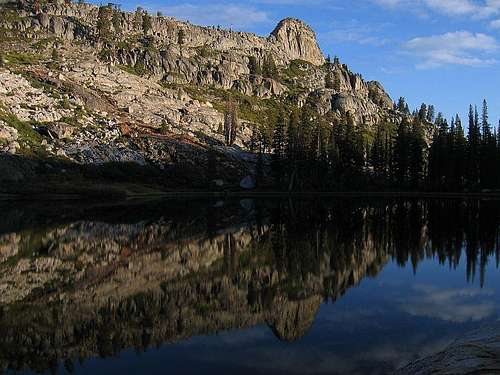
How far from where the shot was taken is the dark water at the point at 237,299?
1466 centimetres

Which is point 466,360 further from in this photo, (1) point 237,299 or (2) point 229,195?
(2) point 229,195

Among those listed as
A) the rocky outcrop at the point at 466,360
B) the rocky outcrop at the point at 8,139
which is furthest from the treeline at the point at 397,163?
the rocky outcrop at the point at 466,360

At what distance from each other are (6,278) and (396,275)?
822 inches

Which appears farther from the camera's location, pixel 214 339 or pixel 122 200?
pixel 122 200

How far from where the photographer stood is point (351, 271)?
27.1 metres

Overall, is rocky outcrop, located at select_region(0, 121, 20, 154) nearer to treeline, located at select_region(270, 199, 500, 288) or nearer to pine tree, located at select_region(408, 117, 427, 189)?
treeline, located at select_region(270, 199, 500, 288)

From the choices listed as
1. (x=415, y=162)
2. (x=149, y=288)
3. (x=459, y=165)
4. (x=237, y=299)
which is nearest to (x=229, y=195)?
(x=415, y=162)

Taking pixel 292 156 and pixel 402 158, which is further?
pixel 292 156

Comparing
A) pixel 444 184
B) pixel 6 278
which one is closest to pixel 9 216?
pixel 6 278

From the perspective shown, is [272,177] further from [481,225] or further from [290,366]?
[290,366]

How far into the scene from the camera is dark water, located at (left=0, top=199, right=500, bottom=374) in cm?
1466

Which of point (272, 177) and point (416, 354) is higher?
point (272, 177)

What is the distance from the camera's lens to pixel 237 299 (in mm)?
21156

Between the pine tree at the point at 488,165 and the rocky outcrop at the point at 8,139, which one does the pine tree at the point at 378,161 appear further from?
the rocky outcrop at the point at 8,139
